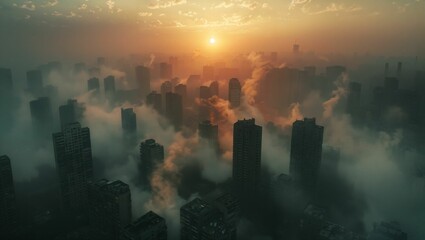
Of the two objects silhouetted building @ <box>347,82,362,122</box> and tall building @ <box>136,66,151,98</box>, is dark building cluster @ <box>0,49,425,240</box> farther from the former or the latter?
tall building @ <box>136,66,151,98</box>

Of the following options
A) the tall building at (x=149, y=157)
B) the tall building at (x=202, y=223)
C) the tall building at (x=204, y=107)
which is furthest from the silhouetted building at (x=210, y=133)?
the tall building at (x=202, y=223)

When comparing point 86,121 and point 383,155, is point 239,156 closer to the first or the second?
point 383,155

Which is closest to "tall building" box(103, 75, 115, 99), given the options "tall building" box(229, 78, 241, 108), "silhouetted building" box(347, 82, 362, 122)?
"tall building" box(229, 78, 241, 108)

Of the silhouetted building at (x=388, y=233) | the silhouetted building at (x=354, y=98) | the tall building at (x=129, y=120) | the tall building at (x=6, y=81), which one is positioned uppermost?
the tall building at (x=6, y=81)

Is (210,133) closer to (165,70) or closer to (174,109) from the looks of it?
(174,109)

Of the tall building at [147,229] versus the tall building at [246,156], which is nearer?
the tall building at [147,229]

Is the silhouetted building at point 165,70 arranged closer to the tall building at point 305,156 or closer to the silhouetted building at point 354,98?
the silhouetted building at point 354,98
